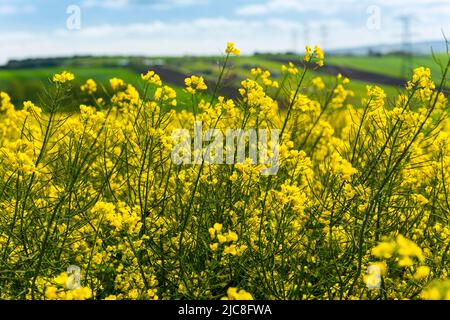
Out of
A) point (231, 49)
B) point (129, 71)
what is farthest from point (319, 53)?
point (129, 71)

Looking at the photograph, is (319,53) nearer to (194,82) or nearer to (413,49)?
(194,82)

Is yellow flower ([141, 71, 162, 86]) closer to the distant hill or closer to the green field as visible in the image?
the distant hill

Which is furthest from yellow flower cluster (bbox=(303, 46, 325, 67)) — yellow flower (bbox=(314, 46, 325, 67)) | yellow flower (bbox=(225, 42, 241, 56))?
yellow flower (bbox=(225, 42, 241, 56))

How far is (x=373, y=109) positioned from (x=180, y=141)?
1.70m

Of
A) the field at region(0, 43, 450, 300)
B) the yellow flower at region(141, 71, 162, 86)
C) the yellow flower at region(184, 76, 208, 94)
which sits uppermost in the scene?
the yellow flower at region(141, 71, 162, 86)

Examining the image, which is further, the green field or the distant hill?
the green field

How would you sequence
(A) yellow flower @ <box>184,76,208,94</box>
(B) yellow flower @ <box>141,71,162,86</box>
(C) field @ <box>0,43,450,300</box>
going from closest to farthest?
(C) field @ <box>0,43,450,300</box>
(A) yellow flower @ <box>184,76,208,94</box>
(B) yellow flower @ <box>141,71,162,86</box>

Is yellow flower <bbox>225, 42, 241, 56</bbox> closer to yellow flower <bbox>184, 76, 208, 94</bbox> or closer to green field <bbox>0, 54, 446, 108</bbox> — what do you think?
yellow flower <bbox>184, 76, 208, 94</bbox>

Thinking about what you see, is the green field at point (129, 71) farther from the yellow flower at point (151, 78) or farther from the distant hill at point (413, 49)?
the yellow flower at point (151, 78)

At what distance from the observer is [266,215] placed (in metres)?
3.82

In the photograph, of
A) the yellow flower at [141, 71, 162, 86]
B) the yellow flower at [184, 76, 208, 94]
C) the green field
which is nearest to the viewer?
the yellow flower at [184, 76, 208, 94]

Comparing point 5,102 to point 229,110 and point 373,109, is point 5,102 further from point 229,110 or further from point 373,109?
point 373,109

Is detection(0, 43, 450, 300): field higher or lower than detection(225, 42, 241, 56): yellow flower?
lower
